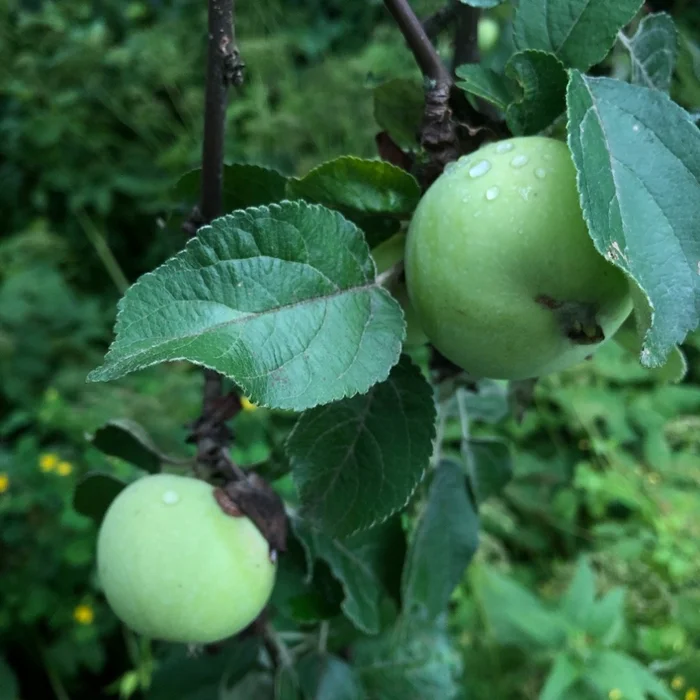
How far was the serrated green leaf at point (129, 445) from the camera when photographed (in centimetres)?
49

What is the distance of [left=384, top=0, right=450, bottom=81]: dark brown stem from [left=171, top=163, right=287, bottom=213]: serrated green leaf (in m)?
0.10

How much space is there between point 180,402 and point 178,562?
88 cm

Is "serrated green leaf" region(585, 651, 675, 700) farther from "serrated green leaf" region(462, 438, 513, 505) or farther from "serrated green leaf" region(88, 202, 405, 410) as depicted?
"serrated green leaf" region(88, 202, 405, 410)

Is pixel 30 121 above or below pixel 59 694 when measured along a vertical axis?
above

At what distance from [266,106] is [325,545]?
5.05ft

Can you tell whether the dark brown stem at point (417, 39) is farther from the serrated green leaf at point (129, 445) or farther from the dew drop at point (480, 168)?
the serrated green leaf at point (129, 445)

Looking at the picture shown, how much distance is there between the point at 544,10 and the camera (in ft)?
1.08

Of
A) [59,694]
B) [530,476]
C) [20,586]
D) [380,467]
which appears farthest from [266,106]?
[380,467]

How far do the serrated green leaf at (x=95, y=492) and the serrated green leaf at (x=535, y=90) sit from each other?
0.35 metres

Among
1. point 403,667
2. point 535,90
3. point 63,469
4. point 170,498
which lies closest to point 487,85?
point 535,90

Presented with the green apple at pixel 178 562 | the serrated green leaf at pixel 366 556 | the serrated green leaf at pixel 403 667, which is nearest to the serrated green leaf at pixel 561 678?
the serrated green leaf at pixel 403 667

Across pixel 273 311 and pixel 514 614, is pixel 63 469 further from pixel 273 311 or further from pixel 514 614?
pixel 273 311

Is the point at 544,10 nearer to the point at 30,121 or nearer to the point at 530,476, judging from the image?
the point at 530,476

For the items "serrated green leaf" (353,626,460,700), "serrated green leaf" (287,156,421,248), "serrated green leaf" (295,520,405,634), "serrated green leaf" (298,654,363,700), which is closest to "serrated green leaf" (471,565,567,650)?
"serrated green leaf" (353,626,460,700)
